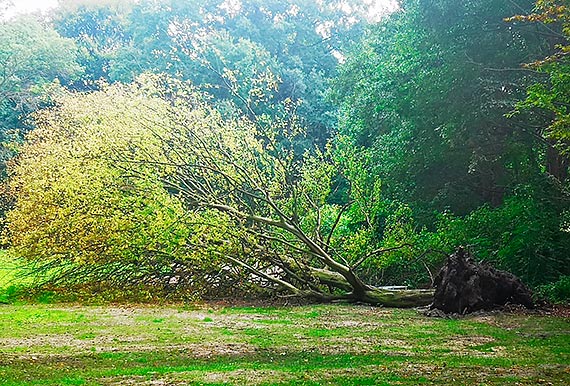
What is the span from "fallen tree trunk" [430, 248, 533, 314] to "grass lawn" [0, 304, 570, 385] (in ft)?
1.99

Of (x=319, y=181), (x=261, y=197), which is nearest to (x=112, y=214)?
(x=261, y=197)

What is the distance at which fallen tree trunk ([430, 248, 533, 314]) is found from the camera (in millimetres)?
11734

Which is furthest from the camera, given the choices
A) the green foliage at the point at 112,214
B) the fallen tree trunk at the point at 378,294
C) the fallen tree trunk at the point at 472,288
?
the green foliage at the point at 112,214

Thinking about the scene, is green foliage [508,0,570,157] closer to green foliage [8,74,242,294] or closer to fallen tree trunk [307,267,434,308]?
fallen tree trunk [307,267,434,308]

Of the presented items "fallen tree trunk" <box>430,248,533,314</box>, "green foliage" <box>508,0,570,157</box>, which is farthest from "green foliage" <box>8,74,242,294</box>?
"green foliage" <box>508,0,570,157</box>

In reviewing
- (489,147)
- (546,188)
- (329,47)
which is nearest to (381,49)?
(489,147)

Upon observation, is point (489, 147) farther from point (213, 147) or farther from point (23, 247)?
point (23, 247)

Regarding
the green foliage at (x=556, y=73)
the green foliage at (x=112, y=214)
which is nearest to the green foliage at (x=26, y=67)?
the green foliage at (x=112, y=214)

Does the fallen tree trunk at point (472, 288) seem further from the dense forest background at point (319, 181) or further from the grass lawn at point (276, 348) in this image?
the dense forest background at point (319, 181)

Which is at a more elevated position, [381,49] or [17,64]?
[17,64]

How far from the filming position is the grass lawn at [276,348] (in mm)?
6070

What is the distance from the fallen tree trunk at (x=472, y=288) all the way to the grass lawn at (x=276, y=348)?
608mm

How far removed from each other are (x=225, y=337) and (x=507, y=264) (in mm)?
8078

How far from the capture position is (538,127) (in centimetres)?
1612
